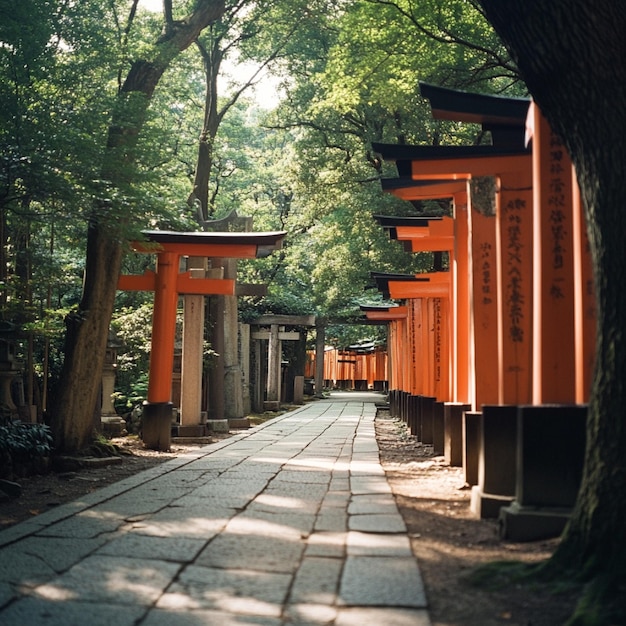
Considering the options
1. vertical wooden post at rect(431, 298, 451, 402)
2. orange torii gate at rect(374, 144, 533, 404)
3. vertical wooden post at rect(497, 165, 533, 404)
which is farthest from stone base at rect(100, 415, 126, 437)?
vertical wooden post at rect(497, 165, 533, 404)

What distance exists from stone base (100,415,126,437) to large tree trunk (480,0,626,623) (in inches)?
413

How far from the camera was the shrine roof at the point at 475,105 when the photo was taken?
255 inches

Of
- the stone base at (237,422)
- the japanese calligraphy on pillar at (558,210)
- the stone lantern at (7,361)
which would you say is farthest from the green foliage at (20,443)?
the stone base at (237,422)

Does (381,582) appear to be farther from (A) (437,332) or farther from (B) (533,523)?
(A) (437,332)

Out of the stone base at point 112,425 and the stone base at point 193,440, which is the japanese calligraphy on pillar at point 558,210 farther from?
the stone base at point 112,425

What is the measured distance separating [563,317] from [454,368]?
388cm

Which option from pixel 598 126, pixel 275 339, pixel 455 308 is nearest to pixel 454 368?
pixel 455 308

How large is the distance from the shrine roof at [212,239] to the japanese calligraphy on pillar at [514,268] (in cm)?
545

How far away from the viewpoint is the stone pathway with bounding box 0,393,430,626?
136 inches

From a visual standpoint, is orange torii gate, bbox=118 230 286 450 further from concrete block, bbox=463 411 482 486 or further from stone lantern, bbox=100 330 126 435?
concrete block, bbox=463 411 482 486

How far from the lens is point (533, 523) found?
4953mm

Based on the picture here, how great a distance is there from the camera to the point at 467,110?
6551 millimetres

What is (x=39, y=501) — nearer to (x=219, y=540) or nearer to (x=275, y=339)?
(x=219, y=540)

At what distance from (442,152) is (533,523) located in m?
3.56
